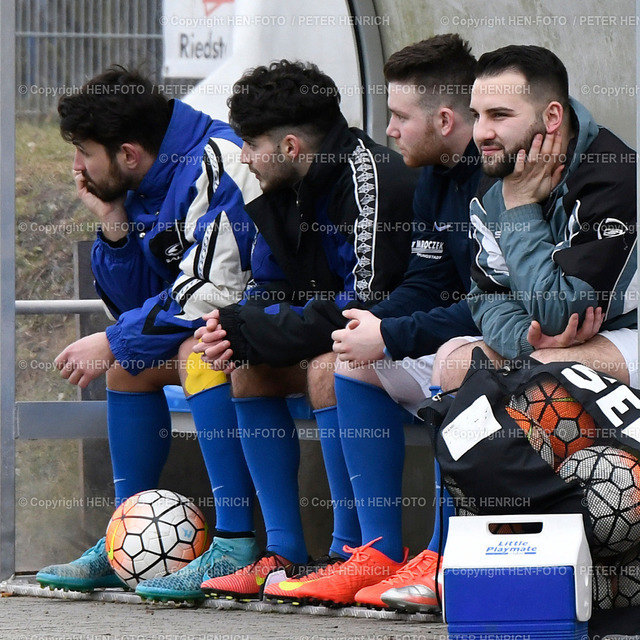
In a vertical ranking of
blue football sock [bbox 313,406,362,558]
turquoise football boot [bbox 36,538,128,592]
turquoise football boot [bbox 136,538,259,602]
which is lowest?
turquoise football boot [bbox 36,538,128,592]

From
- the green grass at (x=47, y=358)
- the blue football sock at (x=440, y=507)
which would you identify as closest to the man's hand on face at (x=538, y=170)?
the blue football sock at (x=440, y=507)

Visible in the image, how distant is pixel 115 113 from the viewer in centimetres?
439

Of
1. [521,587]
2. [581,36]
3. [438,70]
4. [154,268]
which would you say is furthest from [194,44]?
[521,587]

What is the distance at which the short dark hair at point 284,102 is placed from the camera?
4.04 meters

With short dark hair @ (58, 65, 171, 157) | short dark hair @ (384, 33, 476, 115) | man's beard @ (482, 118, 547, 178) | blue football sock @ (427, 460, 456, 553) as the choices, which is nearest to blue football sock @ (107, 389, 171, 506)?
short dark hair @ (58, 65, 171, 157)

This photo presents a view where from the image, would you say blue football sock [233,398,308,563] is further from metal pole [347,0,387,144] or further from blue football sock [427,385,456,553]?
metal pole [347,0,387,144]

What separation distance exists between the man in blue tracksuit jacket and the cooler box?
1.38 metres

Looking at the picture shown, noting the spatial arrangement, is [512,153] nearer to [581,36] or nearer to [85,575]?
[581,36]

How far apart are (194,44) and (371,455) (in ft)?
11.4

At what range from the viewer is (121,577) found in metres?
4.04

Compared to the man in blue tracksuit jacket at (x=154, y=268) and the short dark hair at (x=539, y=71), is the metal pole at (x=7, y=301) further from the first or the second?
the short dark hair at (x=539, y=71)

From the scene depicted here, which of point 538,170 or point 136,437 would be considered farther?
point 136,437

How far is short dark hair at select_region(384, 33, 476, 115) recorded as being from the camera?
12.8 ft

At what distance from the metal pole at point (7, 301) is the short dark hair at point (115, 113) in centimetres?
31
